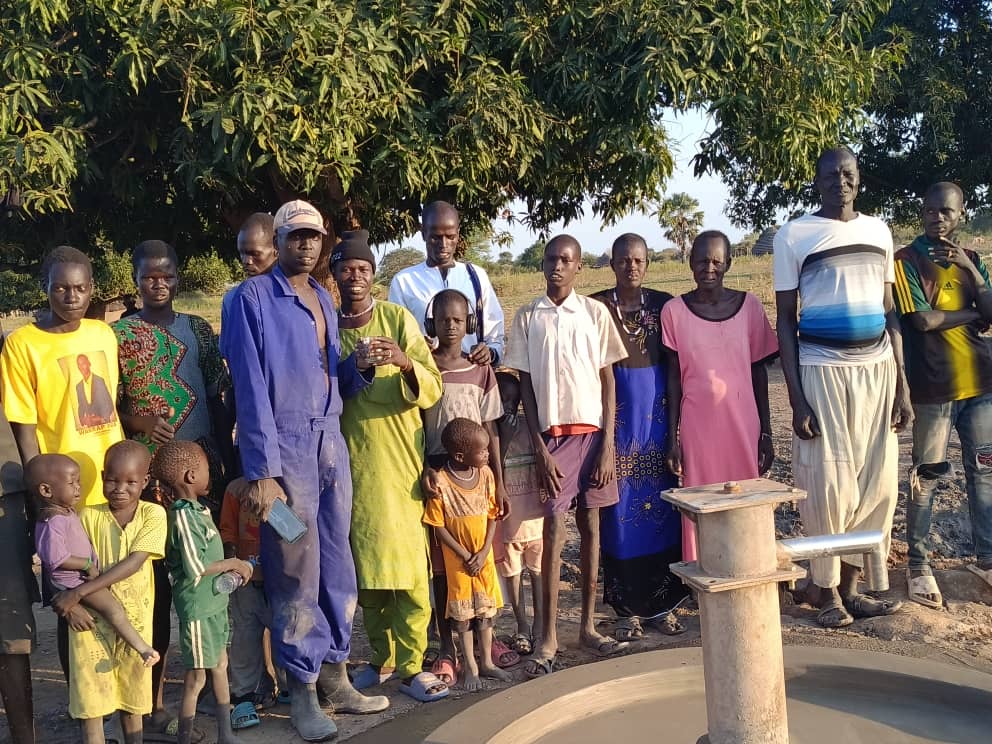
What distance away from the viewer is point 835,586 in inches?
154

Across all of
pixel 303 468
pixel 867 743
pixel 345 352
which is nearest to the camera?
pixel 867 743

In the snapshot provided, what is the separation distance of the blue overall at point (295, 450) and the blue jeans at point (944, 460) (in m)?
2.65

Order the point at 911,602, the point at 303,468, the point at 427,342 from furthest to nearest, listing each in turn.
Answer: the point at 911,602 < the point at 427,342 < the point at 303,468

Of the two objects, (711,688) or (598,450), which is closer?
(711,688)

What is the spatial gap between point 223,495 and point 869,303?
9.39ft

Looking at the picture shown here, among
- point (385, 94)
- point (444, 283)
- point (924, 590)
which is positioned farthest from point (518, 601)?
point (385, 94)

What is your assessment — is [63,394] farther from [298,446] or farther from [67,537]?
[298,446]

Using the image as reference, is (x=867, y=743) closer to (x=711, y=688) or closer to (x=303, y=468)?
(x=711, y=688)

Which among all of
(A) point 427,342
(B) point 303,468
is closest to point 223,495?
(B) point 303,468

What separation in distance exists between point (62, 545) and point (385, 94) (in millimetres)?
3926

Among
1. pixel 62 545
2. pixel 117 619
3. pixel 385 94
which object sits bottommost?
pixel 117 619

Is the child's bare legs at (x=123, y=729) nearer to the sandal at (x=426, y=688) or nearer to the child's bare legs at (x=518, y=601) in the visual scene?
the sandal at (x=426, y=688)

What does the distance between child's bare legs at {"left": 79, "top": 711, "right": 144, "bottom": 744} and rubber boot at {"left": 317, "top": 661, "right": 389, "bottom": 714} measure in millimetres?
709

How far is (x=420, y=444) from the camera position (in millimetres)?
3521
